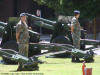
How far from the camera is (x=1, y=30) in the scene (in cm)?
1683

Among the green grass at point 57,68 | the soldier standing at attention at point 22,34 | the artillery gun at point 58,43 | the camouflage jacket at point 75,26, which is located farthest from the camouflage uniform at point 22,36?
the camouflage jacket at point 75,26

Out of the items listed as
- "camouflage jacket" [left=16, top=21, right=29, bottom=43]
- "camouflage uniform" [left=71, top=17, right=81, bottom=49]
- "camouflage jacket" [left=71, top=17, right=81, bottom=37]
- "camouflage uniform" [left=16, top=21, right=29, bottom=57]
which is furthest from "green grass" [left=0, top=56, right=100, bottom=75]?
"camouflage jacket" [left=71, top=17, right=81, bottom=37]

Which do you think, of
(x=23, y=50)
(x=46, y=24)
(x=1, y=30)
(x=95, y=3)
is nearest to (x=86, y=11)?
(x=95, y=3)

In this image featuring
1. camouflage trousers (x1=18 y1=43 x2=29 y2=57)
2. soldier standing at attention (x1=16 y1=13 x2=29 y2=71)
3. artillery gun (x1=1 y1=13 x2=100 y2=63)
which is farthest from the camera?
artillery gun (x1=1 y1=13 x2=100 y2=63)

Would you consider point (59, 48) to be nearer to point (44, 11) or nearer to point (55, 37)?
point (55, 37)

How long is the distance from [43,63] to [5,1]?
27332 mm

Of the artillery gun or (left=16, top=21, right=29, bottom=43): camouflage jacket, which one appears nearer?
(left=16, top=21, right=29, bottom=43): camouflage jacket

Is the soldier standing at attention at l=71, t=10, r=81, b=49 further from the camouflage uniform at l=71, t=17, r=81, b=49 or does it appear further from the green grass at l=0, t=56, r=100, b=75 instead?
the green grass at l=0, t=56, r=100, b=75

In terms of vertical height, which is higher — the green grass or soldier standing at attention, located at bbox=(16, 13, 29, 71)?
soldier standing at attention, located at bbox=(16, 13, 29, 71)

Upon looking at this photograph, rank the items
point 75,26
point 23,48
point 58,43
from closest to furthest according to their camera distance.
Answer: point 23,48 → point 75,26 → point 58,43

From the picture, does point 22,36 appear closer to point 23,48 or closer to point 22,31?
point 22,31

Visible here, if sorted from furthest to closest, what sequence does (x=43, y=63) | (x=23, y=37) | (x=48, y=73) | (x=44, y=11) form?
1. (x=44, y=11)
2. (x=43, y=63)
3. (x=23, y=37)
4. (x=48, y=73)

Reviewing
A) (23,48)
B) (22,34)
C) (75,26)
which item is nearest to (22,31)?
(22,34)

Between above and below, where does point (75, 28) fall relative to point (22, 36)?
above
